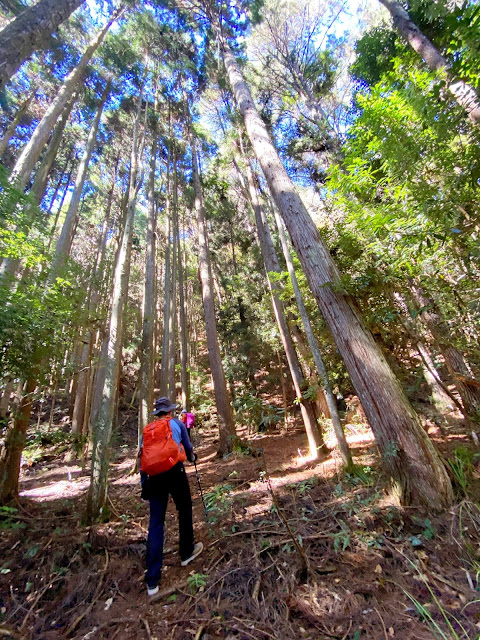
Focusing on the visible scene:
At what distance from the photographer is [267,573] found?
245cm

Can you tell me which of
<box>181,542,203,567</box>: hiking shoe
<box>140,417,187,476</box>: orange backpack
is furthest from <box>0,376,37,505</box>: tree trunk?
<box>181,542,203,567</box>: hiking shoe

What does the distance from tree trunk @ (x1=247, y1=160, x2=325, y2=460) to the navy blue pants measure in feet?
13.2

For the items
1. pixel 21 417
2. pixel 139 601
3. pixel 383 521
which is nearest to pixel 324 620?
pixel 383 521

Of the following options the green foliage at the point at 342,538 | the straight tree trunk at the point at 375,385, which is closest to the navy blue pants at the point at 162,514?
the green foliage at the point at 342,538

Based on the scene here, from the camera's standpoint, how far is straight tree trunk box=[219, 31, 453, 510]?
2.96 meters

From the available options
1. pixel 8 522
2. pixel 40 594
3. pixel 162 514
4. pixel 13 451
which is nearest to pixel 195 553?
pixel 162 514

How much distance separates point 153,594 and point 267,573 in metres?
1.12

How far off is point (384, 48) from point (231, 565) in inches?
506

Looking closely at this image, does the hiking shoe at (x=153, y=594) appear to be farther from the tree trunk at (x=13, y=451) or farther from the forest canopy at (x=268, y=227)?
the tree trunk at (x=13, y=451)

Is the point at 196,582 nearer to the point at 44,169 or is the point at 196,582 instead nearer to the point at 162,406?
the point at 162,406

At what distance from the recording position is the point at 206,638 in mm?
1949

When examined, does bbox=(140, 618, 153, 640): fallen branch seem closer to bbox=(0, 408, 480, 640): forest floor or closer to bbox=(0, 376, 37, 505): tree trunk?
bbox=(0, 408, 480, 640): forest floor

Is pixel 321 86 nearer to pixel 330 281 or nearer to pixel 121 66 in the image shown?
pixel 121 66

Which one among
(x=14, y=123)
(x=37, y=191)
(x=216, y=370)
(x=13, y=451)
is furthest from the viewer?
(x=14, y=123)
